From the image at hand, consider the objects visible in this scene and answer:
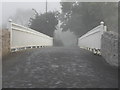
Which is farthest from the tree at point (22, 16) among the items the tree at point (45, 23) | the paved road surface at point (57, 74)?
the paved road surface at point (57, 74)

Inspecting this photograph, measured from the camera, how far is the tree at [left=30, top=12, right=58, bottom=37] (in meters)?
40.9

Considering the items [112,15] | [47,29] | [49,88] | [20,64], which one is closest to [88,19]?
[112,15]

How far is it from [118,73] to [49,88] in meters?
2.98

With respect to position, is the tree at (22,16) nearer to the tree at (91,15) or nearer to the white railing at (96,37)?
the tree at (91,15)

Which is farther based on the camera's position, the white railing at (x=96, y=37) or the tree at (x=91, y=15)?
the tree at (x=91, y=15)

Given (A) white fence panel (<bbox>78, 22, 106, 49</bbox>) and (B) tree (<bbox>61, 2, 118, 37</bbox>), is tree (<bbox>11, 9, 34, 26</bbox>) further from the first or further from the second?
(A) white fence panel (<bbox>78, 22, 106, 49</bbox>)

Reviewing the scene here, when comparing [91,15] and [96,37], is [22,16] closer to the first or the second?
[91,15]

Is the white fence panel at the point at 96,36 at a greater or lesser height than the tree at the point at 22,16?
lesser

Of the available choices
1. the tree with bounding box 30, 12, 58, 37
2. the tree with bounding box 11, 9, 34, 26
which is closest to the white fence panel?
the tree with bounding box 30, 12, 58, 37

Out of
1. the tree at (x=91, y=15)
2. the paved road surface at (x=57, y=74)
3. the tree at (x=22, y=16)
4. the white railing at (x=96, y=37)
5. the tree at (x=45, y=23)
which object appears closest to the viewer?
the paved road surface at (x=57, y=74)

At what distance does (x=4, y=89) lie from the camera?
690cm

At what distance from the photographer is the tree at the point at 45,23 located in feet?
134

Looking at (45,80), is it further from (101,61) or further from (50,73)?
(101,61)

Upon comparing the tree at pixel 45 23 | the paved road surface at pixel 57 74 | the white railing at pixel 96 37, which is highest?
the tree at pixel 45 23
